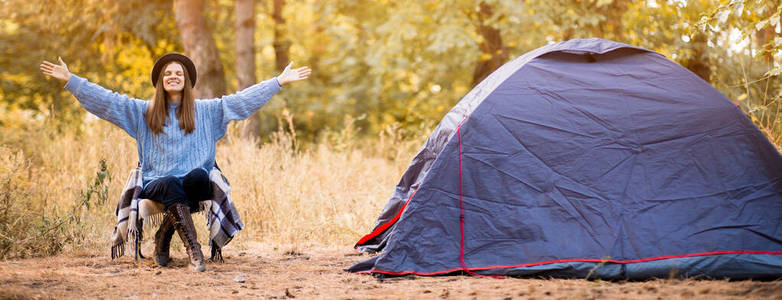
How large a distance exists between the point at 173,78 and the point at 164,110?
237 millimetres

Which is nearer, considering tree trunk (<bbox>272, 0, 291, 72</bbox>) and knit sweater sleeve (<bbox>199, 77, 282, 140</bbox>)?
knit sweater sleeve (<bbox>199, 77, 282, 140</bbox>)

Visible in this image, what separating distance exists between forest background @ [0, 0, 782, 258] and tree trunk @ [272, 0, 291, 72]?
5 cm

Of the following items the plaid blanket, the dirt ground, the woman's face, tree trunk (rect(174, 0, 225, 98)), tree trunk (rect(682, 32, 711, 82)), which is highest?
tree trunk (rect(174, 0, 225, 98))

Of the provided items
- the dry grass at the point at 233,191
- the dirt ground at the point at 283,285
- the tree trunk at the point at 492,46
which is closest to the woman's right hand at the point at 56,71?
the dry grass at the point at 233,191

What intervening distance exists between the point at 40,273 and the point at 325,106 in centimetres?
1132

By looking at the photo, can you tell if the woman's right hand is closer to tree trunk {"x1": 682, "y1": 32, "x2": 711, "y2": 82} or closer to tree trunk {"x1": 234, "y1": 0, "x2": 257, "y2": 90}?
tree trunk {"x1": 234, "y1": 0, "x2": 257, "y2": 90}

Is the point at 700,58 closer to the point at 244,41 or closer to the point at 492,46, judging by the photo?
the point at 492,46

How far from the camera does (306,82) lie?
16297mm

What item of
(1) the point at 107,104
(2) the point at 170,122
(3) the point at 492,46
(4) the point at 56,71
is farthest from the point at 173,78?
(3) the point at 492,46

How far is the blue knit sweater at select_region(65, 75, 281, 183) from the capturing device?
14.4 ft

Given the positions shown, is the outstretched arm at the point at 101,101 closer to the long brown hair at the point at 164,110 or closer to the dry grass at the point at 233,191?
the long brown hair at the point at 164,110

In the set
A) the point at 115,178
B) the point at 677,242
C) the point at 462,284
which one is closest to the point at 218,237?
the point at 462,284

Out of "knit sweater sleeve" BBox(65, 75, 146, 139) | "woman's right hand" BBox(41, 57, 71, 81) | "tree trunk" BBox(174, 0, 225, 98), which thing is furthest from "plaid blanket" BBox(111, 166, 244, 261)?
"tree trunk" BBox(174, 0, 225, 98)

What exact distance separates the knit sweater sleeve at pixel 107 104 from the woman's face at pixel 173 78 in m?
0.22
